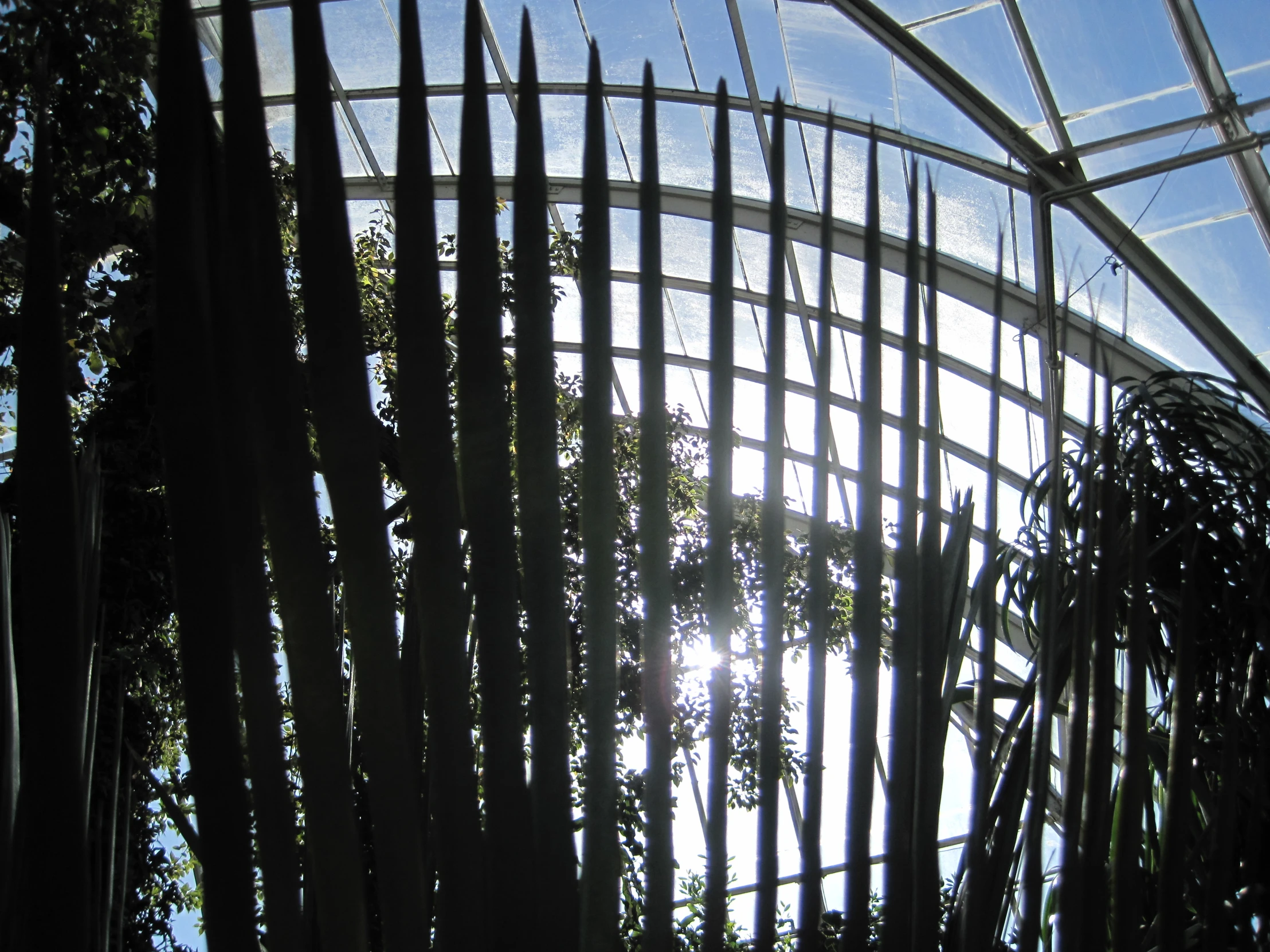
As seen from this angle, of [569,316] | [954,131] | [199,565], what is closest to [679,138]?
[954,131]

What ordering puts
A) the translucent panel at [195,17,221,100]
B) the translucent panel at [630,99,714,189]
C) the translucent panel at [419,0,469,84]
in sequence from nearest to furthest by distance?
the translucent panel at [195,17,221,100] → the translucent panel at [419,0,469,84] → the translucent panel at [630,99,714,189]

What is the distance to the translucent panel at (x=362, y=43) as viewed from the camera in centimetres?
1066

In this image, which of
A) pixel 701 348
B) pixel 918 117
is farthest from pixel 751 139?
pixel 701 348

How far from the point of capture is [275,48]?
35.6 ft

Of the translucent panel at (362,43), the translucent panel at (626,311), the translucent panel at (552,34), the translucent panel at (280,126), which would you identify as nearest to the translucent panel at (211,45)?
the translucent panel at (280,126)

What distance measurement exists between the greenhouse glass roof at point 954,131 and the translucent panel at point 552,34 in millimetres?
27

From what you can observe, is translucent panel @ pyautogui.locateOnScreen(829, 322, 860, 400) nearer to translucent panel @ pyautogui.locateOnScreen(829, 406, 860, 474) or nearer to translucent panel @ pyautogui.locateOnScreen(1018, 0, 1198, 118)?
translucent panel @ pyautogui.locateOnScreen(829, 406, 860, 474)

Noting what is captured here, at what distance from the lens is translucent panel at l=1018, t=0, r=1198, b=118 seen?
8570mm

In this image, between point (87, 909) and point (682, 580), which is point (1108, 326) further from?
point (87, 909)

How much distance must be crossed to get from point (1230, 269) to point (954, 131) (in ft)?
9.08

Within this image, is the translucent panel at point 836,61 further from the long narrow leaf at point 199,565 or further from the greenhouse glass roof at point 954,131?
the long narrow leaf at point 199,565

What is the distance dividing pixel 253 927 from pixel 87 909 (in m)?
0.08

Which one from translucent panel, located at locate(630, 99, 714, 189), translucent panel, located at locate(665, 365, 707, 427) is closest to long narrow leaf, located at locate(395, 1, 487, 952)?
translucent panel, located at locate(630, 99, 714, 189)

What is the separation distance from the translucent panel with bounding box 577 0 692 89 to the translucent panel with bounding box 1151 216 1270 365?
16.0 feet
